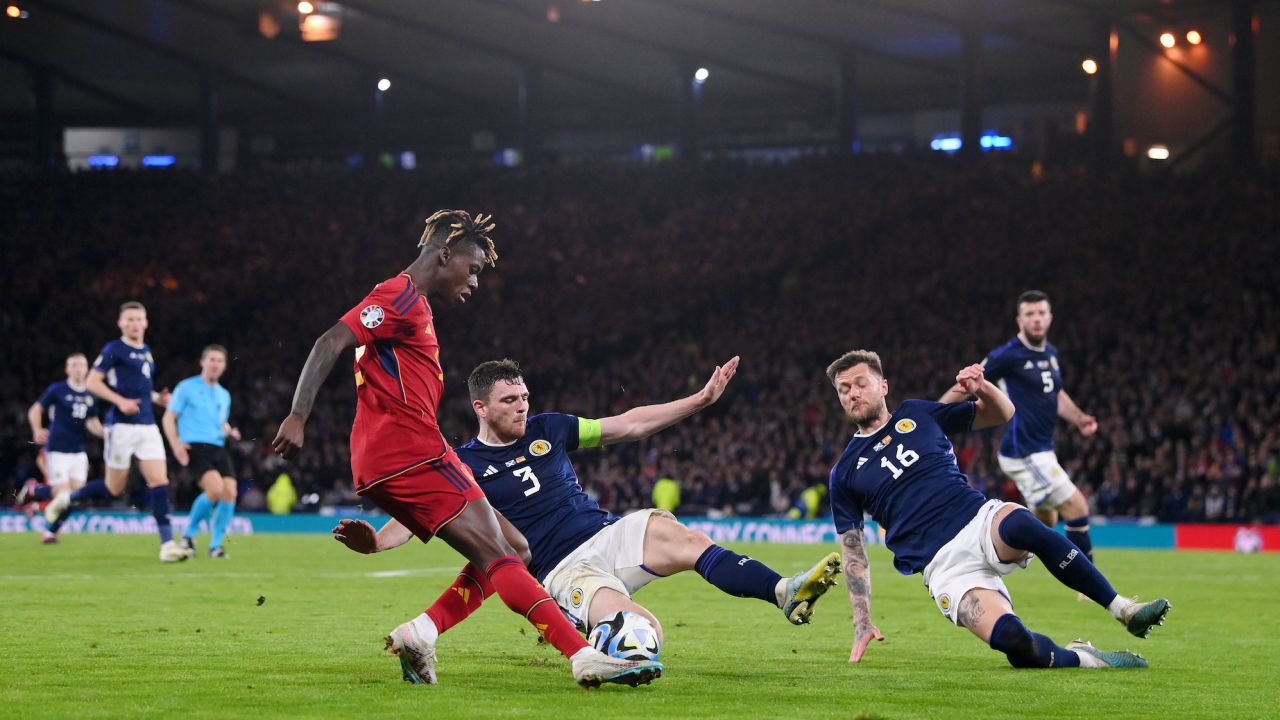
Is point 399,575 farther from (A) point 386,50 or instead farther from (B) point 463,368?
(A) point 386,50

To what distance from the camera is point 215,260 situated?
36.5m

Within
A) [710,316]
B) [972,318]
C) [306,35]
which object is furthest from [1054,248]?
[306,35]

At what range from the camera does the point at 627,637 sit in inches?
263

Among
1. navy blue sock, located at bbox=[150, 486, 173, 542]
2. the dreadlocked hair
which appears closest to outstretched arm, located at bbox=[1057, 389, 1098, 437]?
the dreadlocked hair

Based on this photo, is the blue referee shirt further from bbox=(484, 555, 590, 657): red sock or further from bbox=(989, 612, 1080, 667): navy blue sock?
bbox=(989, 612, 1080, 667): navy blue sock

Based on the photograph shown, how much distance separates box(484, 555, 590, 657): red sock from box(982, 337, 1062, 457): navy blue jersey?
775 cm

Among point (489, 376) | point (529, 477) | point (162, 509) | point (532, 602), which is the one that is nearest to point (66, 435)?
point (162, 509)

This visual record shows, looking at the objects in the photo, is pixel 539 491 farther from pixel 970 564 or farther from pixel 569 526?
pixel 970 564

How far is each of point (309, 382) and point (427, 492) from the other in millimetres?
757

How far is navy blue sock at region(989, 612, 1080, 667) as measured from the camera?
7.42m

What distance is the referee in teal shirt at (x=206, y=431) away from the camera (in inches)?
627

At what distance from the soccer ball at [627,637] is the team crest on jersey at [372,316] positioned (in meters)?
1.72

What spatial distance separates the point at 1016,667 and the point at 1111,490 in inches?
669

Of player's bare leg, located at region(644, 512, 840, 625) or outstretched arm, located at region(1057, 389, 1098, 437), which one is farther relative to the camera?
outstretched arm, located at region(1057, 389, 1098, 437)
